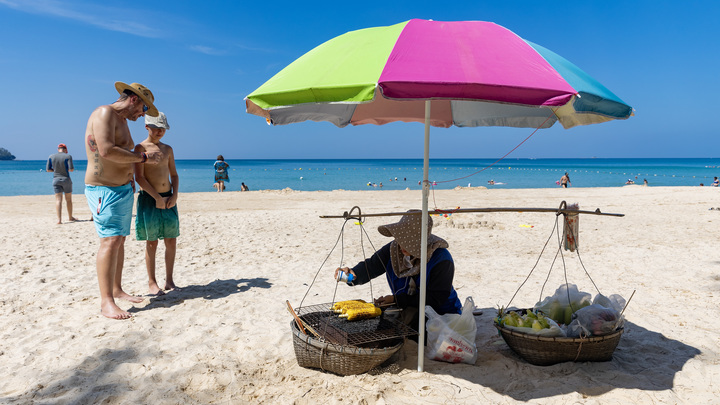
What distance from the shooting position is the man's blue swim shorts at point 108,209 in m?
4.11

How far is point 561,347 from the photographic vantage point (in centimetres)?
323

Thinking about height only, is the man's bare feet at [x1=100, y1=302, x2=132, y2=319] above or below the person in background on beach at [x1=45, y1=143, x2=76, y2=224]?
below

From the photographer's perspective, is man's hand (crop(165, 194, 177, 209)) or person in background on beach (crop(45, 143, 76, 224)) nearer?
man's hand (crop(165, 194, 177, 209))

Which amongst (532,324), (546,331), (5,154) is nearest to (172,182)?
(532,324)

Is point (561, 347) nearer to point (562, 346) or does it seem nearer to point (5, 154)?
point (562, 346)

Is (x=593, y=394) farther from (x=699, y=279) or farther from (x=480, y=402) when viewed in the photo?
(x=699, y=279)

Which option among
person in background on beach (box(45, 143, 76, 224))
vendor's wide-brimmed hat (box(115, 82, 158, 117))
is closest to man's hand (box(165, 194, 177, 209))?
vendor's wide-brimmed hat (box(115, 82, 158, 117))

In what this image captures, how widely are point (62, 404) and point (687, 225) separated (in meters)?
Result: 11.4

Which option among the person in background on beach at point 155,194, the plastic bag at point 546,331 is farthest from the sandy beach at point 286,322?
the person in background on beach at point 155,194

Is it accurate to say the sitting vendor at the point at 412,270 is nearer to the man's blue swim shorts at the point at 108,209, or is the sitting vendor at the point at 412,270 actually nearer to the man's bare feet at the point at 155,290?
the man's blue swim shorts at the point at 108,209

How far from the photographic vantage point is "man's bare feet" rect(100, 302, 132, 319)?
163 inches

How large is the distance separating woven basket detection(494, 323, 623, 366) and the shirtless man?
3.60 metres

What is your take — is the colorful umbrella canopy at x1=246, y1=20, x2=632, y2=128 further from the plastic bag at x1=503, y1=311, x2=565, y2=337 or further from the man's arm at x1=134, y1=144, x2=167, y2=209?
the man's arm at x1=134, y1=144, x2=167, y2=209

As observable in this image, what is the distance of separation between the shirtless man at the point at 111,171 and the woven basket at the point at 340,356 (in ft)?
6.94
